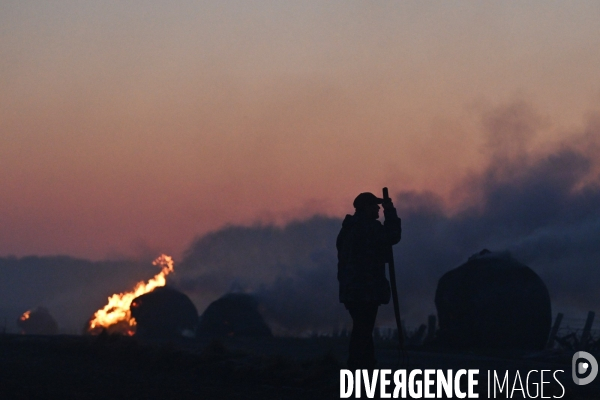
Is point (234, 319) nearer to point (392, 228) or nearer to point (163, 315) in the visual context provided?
point (163, 315)

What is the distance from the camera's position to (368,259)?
989 centimetres

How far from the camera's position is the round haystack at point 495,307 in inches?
1315

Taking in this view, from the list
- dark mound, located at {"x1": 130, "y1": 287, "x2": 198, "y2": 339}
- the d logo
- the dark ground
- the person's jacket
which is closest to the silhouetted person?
the person's jacket

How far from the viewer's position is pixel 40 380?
11844mm

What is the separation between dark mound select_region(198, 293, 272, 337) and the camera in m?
55.6

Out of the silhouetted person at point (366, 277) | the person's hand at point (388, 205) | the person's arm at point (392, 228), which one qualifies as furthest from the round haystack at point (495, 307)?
the person's arm at point (392, 228)

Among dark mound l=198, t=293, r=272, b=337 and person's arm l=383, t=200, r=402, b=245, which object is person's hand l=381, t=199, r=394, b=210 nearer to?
person's arm l=383, t=200, r=402, b=245

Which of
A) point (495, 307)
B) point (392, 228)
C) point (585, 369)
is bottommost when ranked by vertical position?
point (585, 369)

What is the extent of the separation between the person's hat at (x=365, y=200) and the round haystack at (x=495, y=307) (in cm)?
2431

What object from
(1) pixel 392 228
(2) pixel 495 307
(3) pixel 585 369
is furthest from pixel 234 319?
(1) pixel 392 228

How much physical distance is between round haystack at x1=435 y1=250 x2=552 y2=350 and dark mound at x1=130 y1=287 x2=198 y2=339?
99.9 ft

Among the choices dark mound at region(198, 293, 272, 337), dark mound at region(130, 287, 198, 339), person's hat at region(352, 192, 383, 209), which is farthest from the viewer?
dark mound at region(130, 287, 198, 339)

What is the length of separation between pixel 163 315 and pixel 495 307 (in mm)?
33135

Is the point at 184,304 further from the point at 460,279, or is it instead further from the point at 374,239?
the point at 374,239
